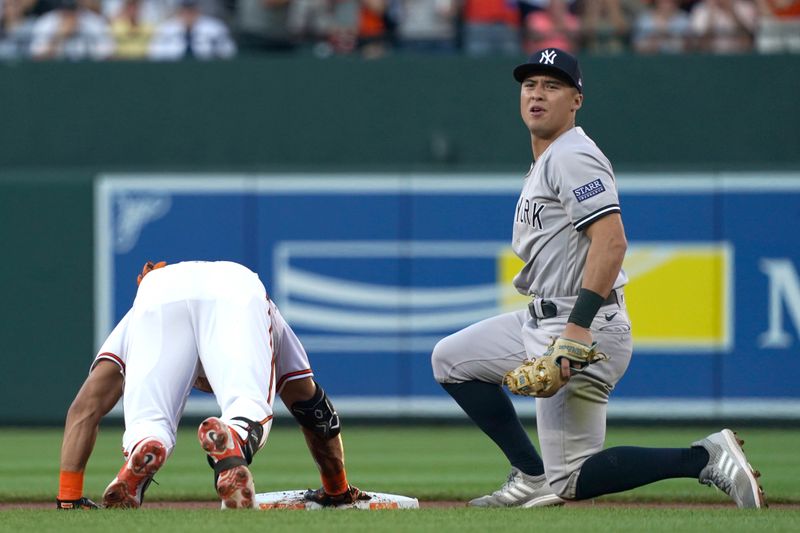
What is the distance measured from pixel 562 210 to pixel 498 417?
99 cm

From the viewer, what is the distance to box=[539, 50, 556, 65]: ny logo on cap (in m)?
5.29

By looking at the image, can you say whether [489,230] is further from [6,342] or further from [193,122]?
[6,342]

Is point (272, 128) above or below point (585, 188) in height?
above

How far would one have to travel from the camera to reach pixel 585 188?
5.05 meters

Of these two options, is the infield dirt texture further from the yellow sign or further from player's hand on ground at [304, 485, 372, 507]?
the yellow sign

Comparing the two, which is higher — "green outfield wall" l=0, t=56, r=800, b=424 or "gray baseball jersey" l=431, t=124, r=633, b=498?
"green outfield wall" l=0, t=56, r=800, b=424

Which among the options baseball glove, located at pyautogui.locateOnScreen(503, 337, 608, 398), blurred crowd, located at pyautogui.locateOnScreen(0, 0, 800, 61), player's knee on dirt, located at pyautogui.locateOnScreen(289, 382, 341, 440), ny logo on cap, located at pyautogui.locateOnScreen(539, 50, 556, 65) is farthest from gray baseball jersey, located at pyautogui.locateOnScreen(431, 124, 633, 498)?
blurred crowd, located at pyautogui.locateOnScreen(0, 0, 800, 61)

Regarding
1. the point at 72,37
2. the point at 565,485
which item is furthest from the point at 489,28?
the point at 565,485

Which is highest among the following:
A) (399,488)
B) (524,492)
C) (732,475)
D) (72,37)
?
(72,37)

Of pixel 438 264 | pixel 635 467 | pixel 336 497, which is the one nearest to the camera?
pixel 635 467

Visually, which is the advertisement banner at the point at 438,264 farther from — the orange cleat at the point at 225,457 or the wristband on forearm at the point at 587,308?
the orange cleat at the point at 225,457

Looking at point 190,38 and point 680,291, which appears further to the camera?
point 190,38

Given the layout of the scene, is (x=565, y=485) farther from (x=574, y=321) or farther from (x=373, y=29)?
Answer: (x=373, y=29)

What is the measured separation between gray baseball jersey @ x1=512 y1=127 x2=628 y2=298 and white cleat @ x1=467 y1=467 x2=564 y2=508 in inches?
32.6
